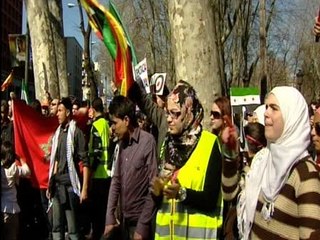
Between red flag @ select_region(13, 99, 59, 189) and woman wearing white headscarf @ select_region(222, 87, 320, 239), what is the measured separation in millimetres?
5978

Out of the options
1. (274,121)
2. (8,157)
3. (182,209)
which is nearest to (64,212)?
(8,157)

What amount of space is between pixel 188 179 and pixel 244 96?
18.2ft

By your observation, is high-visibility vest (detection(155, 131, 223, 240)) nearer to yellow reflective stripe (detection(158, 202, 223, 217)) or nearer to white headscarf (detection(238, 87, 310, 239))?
yellow reflective stripe (detection(158, 202, 223, 217))

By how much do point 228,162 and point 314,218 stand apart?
2.64 ft

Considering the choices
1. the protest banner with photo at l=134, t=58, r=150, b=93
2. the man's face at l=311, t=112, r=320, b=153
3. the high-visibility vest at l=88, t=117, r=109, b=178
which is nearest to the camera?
the man's face at l=311, t=112, r=320, b=153

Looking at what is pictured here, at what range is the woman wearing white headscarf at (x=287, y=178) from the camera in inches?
140

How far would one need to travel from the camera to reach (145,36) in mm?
44688

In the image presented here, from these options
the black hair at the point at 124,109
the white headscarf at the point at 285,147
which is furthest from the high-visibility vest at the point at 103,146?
the white headscarf at the point at 285,147

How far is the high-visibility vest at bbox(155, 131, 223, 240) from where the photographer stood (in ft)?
14.7

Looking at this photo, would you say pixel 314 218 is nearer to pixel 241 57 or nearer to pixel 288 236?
pixel 288 236

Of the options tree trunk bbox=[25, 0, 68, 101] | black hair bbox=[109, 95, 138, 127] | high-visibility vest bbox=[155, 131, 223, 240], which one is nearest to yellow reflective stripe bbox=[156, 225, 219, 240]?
high-visibility vest bbox=[155, 131, 223, 240]

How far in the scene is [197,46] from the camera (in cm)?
665

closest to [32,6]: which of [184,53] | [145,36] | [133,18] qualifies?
[184,53]

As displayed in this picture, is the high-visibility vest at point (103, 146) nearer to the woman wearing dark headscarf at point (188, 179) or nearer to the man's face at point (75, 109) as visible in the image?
the man's face at point (75, 109)
